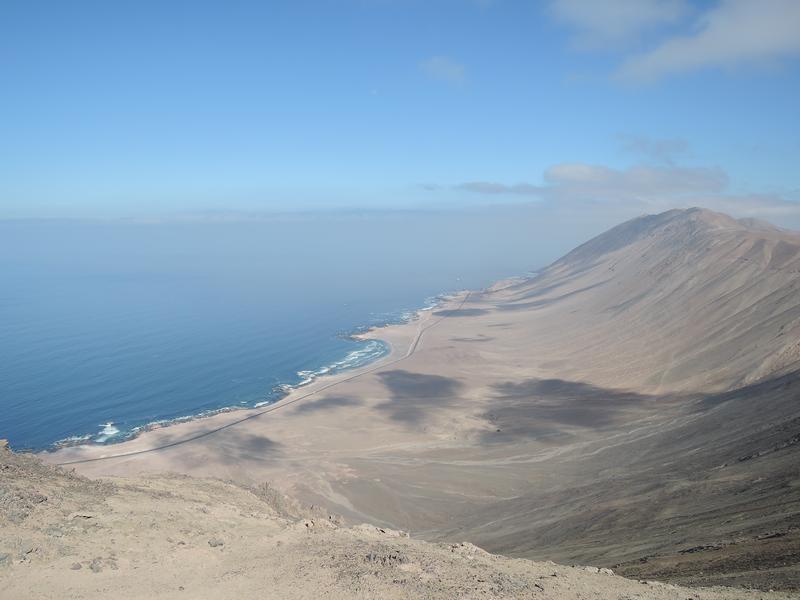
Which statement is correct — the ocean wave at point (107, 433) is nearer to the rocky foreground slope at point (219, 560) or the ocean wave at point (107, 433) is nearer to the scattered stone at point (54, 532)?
the rocky foreground slope at point (219, 560)

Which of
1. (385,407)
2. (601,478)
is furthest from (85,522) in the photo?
(385,407)

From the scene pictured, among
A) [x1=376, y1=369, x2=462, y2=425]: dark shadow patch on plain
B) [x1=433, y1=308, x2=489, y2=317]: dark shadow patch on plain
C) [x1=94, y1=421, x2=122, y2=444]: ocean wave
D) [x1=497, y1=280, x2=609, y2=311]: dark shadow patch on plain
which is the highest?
[x1=497, y1=280, x2=609, y2=311]: dark shadow patch on plain

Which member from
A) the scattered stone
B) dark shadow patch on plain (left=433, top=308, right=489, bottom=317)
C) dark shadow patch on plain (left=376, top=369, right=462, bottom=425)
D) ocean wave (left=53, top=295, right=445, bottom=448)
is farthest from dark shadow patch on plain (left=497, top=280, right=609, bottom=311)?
the scattered stone

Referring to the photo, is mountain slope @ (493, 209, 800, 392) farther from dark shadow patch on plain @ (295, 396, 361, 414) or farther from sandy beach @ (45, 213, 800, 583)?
dark shadow patch on plain @ (295, 396, 361, 414)

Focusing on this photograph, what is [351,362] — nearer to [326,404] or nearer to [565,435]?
[326,404]

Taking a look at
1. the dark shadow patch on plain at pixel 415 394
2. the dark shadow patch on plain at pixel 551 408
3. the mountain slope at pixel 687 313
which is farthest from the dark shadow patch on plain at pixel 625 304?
the dark shadow patch on plain at pixel 415 394

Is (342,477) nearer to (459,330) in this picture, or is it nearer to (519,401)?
(519,401)
